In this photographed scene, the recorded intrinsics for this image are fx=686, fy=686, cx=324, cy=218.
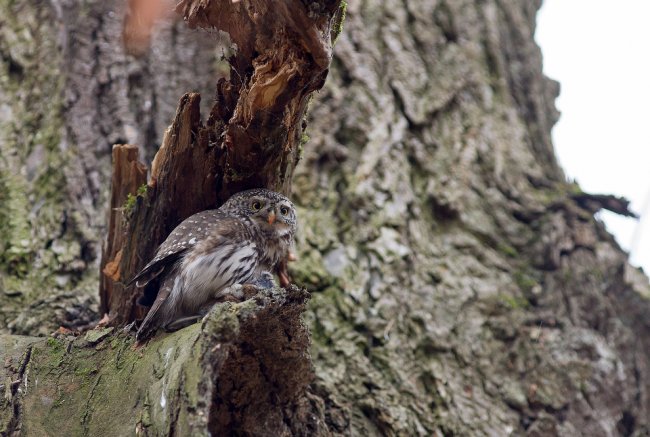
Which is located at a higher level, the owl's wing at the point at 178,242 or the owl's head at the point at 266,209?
the owl's head at the point at 266,209

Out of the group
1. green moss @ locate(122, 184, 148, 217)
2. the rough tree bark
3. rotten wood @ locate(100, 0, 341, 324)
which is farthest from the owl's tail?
the rough tree bark

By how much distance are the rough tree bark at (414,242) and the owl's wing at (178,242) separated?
53cm

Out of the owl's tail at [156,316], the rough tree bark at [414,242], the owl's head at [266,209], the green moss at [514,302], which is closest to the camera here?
the owl's tail at [156,316]

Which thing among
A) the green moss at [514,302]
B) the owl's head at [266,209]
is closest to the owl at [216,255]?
the owl's head at [266,209]

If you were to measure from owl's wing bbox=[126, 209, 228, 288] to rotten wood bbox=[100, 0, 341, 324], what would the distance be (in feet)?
0.38

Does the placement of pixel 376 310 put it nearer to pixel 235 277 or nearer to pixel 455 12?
pixel 235 277

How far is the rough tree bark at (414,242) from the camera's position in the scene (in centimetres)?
334

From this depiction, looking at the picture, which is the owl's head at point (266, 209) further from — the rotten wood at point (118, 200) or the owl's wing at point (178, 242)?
the rotten wood at point (118, 200)

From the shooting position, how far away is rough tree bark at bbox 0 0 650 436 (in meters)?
3.34

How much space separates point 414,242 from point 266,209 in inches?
40.0

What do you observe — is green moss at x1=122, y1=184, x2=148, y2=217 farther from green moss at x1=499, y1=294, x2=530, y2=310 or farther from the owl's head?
green moss at x1=499, y1=294, x2=530, y2=310

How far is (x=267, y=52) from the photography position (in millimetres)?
2422

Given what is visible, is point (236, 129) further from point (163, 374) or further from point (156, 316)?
point (163, 374)

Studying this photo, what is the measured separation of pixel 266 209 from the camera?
129 inches
